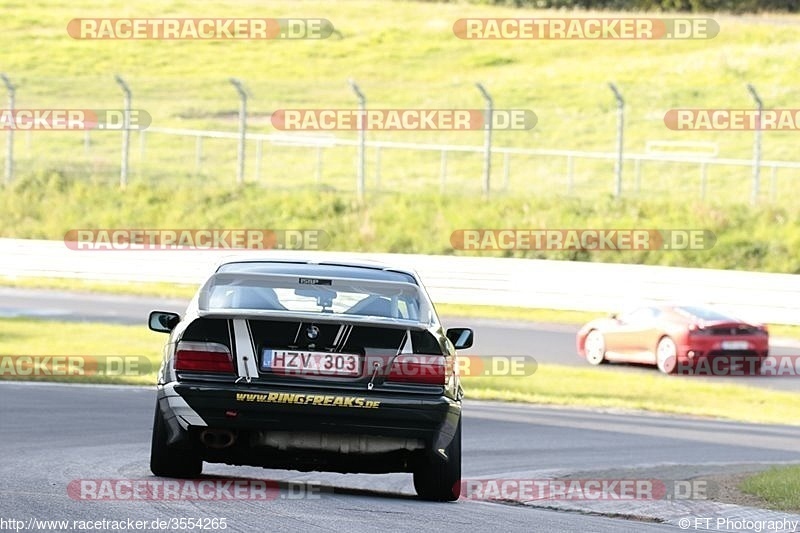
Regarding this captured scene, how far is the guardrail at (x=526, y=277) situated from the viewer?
24.5 meters

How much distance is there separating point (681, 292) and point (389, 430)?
17.3 meters

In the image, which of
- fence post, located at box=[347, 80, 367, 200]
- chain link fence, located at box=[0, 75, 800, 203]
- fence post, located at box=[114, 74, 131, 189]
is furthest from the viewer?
chain link fence, located at box=[0, 75, 800, 203]

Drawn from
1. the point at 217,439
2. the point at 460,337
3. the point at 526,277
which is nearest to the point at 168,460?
the point at 217,439

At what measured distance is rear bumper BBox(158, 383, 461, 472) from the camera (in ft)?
27.0

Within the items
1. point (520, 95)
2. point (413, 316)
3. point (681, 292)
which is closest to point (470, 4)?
point (520, 95)

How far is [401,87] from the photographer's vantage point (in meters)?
38.4

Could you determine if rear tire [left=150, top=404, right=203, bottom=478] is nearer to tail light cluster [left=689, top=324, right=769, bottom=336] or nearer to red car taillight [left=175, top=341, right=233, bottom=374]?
red car taillight [left=175, top=341, right=233, bottom=374]

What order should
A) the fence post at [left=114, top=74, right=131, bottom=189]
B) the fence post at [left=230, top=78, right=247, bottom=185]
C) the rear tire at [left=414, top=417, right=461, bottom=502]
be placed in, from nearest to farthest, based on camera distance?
the rear tire at [left=414, top=417, right=461, bottom=502] < the fence post at [left=230, top=78, right=247, bottom=185] < the fence post at [left=114, top=74, right=131, bottom=189]

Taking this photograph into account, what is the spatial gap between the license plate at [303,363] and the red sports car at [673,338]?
42.8 ft

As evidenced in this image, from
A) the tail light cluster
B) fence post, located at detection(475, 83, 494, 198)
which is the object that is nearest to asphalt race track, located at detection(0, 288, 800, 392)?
the tail light cluster

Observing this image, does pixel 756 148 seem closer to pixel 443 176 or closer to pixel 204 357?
pixel 443 176

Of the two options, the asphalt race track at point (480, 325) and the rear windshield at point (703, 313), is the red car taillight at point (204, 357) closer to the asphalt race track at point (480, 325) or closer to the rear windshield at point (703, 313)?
the asphalt race track at point (480, 325)

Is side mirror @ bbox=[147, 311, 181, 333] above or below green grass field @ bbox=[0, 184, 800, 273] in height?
below

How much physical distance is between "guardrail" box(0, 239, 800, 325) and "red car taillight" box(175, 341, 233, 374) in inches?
587
